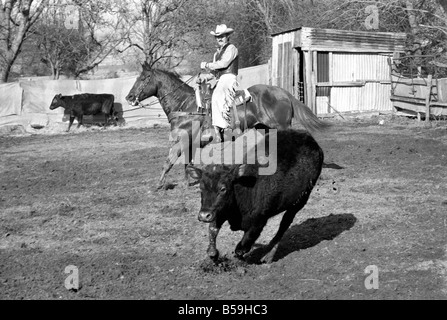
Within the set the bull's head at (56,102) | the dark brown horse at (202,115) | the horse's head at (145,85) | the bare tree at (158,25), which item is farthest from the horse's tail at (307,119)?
the bare tree at (158,25)

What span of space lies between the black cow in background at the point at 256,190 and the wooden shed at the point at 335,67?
15.2 metres

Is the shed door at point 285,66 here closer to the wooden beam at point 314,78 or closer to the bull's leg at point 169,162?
the wooden beam at point 314,78

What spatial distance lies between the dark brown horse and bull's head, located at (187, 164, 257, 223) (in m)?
4.39

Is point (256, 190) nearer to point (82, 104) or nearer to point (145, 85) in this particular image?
point (145, 85)

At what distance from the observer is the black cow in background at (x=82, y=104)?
20.6m

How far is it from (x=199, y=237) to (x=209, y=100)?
3531mm

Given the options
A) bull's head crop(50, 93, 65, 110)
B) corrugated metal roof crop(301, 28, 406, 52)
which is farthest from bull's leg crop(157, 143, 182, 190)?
corrugated metal roof crop(301, 28, 406, 52)

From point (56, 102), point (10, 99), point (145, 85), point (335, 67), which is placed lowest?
point (56, 102)

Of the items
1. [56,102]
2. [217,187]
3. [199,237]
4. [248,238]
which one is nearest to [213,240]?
[248,238]

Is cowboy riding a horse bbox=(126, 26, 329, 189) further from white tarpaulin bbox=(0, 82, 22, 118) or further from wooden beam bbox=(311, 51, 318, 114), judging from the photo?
wooden beam bbox=(311, 51, 318, 114)

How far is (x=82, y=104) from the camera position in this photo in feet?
67.7

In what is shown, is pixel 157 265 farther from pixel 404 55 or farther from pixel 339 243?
pixel 404 55

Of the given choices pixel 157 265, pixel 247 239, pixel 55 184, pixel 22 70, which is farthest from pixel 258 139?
pixel 22 70

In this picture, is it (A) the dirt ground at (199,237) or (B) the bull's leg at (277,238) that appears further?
(B) the bull's leg at (277,238)
